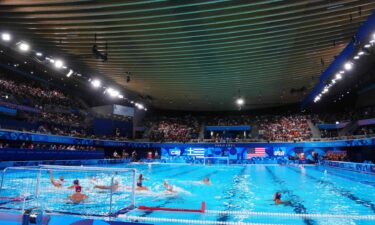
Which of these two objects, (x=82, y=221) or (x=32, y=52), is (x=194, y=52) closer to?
(x=32, y=52)

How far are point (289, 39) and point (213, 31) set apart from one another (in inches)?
147

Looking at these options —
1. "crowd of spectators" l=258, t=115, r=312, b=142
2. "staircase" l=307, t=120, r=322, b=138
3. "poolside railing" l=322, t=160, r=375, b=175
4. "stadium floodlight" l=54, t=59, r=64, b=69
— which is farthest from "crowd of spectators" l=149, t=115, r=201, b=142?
"stadium floodlight" l=54, t=59, r=64, b=69

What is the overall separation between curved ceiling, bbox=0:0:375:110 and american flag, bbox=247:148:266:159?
16.3 m

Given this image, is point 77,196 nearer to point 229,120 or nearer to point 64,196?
point 64,196

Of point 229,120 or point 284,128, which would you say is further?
point 229,120

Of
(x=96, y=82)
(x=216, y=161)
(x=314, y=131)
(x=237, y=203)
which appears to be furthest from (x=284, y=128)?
(x=237, y=203)

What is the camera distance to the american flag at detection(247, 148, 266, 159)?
3594cm

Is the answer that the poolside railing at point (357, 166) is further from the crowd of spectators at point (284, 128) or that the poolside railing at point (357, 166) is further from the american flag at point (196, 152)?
the american flag at point (196, 152)

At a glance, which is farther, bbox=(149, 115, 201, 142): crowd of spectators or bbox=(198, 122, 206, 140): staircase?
bbox=(198, 122, 206, 140): staircase

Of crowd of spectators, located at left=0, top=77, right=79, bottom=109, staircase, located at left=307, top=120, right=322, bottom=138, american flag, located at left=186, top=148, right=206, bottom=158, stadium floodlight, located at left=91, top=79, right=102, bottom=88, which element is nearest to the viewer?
stadium floodlight, located at left=91, top=79, right=102, bottom=88

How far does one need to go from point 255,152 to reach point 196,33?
25879 mm

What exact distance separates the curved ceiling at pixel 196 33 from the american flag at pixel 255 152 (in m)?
16.3

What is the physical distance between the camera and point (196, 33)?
1325cm

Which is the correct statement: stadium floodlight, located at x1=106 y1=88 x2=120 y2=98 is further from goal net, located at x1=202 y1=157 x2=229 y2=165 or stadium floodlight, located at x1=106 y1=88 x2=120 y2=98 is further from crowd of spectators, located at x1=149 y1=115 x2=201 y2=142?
crowd of spectators, located at x1=149 y1=115 x2=201 y2=142
